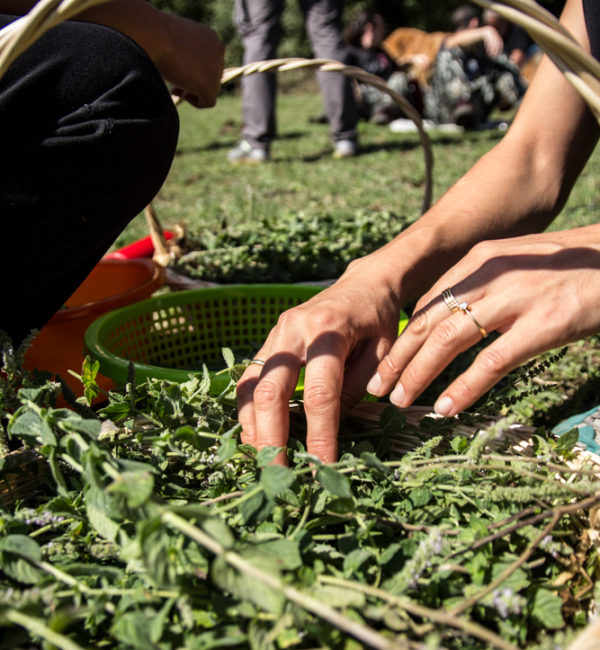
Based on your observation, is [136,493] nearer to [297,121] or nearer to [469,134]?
[469,134]

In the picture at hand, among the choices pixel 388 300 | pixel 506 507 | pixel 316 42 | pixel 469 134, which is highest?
pixel 316 42

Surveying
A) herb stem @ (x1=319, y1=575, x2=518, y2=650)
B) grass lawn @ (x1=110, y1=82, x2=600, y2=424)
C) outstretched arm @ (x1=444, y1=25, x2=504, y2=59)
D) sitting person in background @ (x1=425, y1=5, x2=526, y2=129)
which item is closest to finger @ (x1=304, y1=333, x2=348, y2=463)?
herb stem @ (x1=319, y1=575, x2=518, y2=650)

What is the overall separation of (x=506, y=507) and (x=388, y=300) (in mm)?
353

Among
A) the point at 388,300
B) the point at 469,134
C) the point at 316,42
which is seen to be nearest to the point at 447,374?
the point at 388,300

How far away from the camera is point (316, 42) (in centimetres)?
430

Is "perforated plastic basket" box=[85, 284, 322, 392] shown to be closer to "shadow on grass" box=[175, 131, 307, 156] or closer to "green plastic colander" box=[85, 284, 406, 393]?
"green plastic colander" box=[85, 284, 406, 393]

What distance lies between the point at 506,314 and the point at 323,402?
0.26m

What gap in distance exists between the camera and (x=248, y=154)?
15.8ft

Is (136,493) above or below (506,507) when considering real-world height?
above

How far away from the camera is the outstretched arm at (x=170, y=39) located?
3.98ft

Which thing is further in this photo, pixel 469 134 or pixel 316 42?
pixel 469 134

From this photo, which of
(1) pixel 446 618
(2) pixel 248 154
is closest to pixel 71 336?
(1) pixel 446 618

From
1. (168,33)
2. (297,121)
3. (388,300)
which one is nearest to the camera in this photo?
(388,300)

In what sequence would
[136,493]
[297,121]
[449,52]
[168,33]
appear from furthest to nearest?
[297,121] → [449,52] → [168,33] → [136,493]
